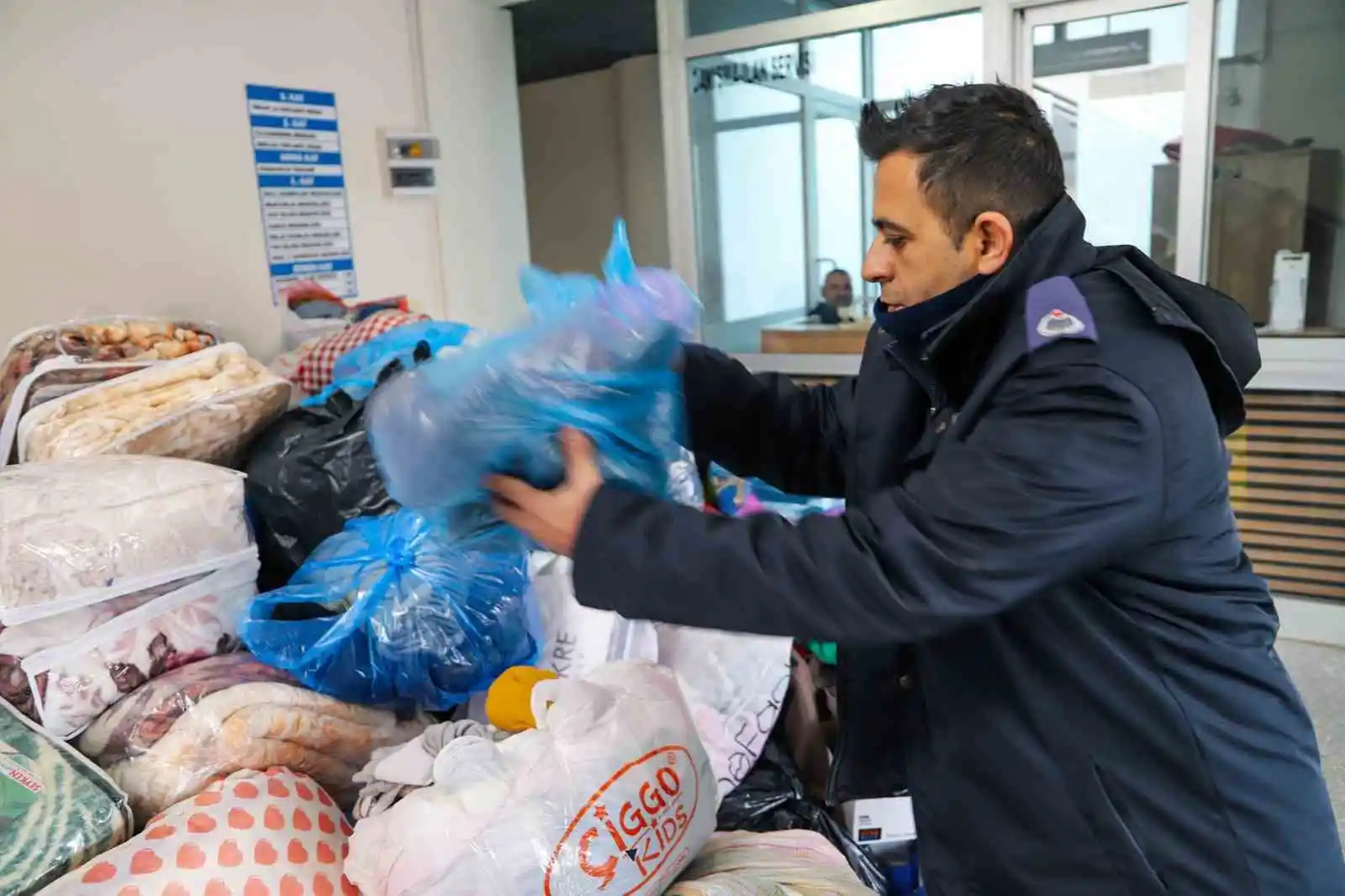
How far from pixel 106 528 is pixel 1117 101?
304 cm

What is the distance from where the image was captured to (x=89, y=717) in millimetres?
1377

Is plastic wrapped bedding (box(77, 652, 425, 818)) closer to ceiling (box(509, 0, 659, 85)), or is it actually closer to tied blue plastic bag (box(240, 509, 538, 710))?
tied blue plastic bag (box(240, 509, 538, 710))

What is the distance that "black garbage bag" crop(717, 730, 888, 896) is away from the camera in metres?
1.67

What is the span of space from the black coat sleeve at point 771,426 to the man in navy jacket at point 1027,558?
5cm

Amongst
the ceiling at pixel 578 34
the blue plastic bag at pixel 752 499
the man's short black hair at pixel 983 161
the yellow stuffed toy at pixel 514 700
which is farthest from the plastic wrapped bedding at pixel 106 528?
the ceiling at pixel 578 34

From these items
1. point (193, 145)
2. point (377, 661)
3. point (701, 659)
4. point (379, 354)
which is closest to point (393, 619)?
point (377, 661)

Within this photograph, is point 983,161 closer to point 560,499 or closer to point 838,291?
point 560,499

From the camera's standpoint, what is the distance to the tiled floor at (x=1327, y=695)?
7.31 feet

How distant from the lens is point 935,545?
766 millimetres

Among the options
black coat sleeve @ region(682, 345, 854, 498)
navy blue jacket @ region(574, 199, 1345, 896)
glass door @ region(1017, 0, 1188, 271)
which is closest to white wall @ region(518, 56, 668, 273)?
glass door @ region(1017, 0, 1188, 271)

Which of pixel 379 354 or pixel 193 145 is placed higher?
pixel 193 145

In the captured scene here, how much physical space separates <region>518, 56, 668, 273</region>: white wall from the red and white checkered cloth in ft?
10.6

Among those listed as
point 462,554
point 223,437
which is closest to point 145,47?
point 223,437

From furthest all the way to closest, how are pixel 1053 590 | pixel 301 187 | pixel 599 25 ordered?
pixel 599 25
pixel 301 187
pixel 1053 590
